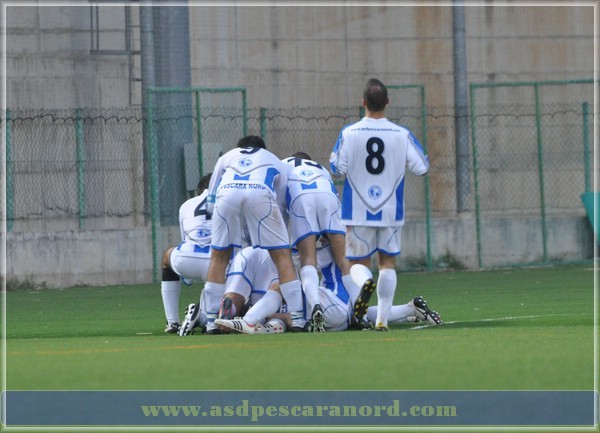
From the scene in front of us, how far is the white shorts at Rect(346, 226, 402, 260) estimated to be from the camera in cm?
1105

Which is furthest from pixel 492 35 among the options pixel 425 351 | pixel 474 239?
pixel 425 351

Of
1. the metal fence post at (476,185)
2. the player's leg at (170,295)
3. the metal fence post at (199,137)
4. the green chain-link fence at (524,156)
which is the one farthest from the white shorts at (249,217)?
the green chain-link fence at (524,156)

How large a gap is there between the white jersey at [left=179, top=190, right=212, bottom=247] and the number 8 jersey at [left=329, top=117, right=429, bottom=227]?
1644mm

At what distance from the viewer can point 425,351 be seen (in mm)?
8406

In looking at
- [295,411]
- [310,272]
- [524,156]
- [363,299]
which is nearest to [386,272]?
[363,299]

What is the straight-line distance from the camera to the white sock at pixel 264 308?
10875 mm

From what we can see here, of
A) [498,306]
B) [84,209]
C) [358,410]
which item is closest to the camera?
[358,410]

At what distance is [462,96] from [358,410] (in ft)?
53.4

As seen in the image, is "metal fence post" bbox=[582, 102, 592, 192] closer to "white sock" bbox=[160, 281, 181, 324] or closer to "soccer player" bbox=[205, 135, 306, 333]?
"white sock" bbox=[160, 281, 181, 324]

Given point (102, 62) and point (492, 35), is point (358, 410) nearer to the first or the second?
point (102, 62)

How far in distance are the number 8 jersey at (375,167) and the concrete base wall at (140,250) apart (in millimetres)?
9263

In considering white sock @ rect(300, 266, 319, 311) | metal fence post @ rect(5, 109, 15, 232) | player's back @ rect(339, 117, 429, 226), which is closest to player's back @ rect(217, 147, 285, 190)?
player's back @ rect(339, 117, 429, 226)

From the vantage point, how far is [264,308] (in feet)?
36.1

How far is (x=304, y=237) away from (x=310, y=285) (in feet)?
2.52
